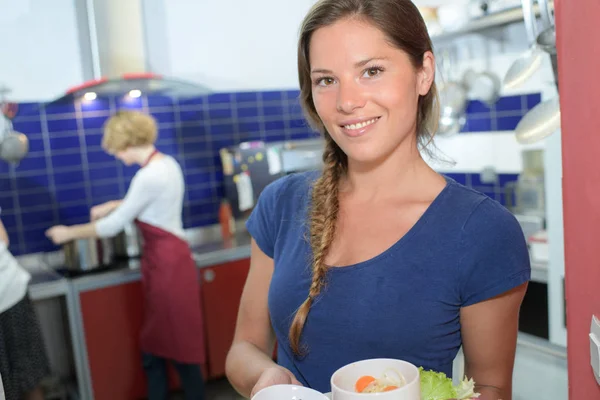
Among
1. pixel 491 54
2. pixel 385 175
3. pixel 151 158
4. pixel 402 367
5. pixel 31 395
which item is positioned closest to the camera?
pixel 402 367

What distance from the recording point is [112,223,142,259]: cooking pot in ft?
10.4

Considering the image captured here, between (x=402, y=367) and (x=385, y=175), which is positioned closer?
(x=402, y=367)

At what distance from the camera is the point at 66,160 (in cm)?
319

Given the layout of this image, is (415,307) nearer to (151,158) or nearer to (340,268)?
(340,268)

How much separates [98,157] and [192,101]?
2.05 ft

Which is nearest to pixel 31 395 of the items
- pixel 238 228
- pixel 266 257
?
pixel 238 228

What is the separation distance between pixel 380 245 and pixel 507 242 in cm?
20

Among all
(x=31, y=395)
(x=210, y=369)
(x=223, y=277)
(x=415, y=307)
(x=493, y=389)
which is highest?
(x=415, y=307)

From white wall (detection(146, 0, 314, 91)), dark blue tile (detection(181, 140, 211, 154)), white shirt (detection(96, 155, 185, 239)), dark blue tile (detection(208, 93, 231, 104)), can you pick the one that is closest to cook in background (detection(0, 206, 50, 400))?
white shirt (detection(96, 155, 185, 239))

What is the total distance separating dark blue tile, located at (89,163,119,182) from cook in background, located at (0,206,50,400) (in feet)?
2.57

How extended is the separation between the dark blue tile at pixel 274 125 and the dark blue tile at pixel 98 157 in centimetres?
98

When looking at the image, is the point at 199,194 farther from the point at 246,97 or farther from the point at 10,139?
the point at 10,139

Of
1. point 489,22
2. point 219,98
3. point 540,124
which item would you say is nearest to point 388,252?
point 540,124

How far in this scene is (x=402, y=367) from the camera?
68 cm
